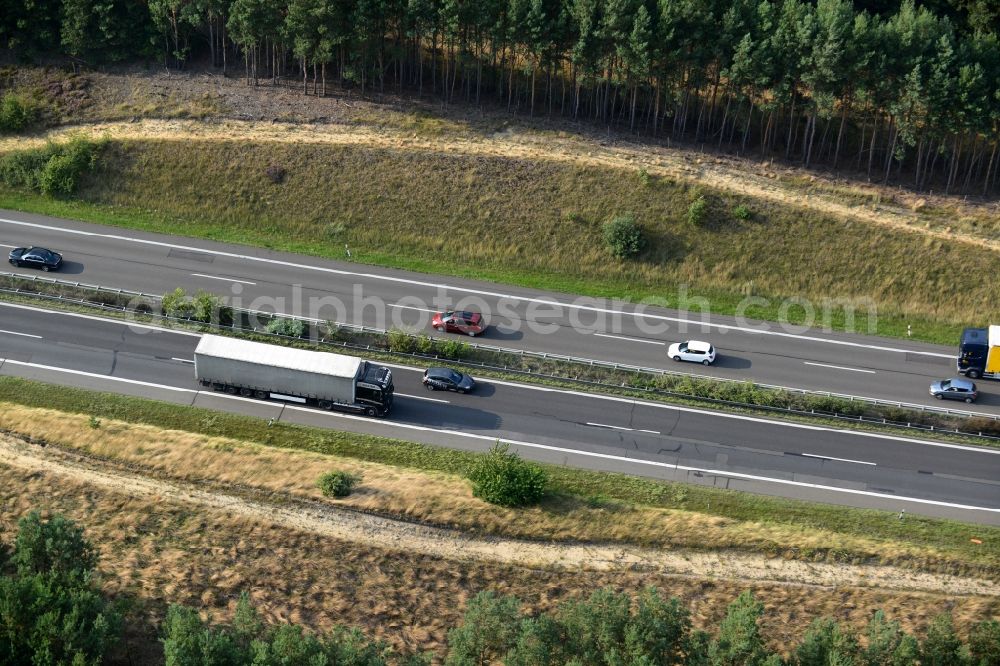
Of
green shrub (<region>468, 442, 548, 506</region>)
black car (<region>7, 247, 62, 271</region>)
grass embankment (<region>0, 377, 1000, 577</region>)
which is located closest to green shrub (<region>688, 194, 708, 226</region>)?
grass embankment (<region>0, 377, 1000, 577</region>)

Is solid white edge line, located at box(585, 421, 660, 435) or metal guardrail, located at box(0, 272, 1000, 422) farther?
metal guardrail, located at box(0, 272, 1000, 422)

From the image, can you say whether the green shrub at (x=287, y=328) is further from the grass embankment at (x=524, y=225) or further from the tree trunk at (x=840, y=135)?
the tree trunk at (x=840, y=135)

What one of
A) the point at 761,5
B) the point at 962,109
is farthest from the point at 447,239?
the point at 962,109

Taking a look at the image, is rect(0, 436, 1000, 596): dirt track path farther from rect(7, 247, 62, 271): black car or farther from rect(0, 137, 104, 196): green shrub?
rect(0, 137, 104, 196): green shrub

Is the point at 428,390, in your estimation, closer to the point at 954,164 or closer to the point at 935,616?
the point at 935,616

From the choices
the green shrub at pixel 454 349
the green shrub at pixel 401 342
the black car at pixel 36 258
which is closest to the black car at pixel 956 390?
the green shrub at pixel 454 349

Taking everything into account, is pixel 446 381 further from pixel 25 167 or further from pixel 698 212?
pixel 25 167
